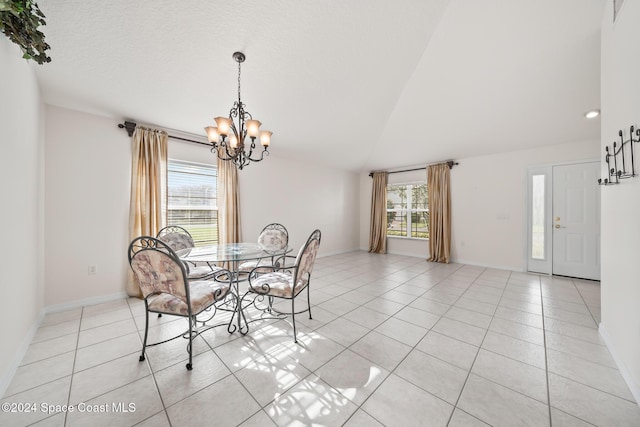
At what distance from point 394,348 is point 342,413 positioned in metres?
0.79

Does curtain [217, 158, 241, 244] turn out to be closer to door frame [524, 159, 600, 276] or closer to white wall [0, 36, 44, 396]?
white wall [0, 36, 44, 396]

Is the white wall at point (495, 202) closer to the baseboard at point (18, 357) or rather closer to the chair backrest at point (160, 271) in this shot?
the chair backrest at point (160, 271)

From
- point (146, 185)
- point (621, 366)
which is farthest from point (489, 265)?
point (146, 185)

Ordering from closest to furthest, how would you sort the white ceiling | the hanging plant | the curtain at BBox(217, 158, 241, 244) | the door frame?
the hanging plant → the white ceiling → the curtain at BBox(217, 158, 241, 244) → the door frame

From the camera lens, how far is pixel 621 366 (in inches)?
62.5

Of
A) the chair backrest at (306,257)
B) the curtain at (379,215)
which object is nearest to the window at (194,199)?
the chair backrest at (306,257)

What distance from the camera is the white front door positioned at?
3.63 metres

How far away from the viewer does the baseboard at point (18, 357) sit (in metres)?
1.42

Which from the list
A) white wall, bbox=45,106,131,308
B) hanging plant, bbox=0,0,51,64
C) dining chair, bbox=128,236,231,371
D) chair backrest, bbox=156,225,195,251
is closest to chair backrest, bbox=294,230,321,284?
dining chair, bbox=128,236,231,371

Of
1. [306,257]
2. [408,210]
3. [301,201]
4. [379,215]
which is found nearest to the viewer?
[306,257]

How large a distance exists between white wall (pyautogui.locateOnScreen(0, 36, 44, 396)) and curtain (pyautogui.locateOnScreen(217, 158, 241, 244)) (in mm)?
1956

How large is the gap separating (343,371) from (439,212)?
4.57m

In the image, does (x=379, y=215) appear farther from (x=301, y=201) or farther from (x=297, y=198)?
(x=297, y=198)

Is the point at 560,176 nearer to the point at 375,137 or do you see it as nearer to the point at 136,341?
the point at 375,137
